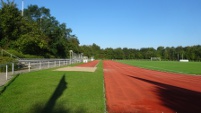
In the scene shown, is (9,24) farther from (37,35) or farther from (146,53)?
(146,53)

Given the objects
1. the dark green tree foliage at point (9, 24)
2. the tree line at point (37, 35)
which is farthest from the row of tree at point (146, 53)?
the dark green tree foliage at point (9, 24)

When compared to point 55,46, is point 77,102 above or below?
below

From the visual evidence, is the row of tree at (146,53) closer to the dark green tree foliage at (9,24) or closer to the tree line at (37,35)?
the tree line at (37,35)

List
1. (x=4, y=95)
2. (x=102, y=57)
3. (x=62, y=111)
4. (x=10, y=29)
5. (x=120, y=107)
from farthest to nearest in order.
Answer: (x=102, y=57) → (x=10, y=29) → (x=4, y=95) → (x=120, y=107) → (x=62, y=111)

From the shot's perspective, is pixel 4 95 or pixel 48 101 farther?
pixel 4 95

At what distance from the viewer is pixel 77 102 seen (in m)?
8.94

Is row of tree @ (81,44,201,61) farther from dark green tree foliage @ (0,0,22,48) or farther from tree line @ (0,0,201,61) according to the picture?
dark green tree foliage @ (0,0,22,48)

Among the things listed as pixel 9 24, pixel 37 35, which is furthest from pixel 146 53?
pixel 9 24

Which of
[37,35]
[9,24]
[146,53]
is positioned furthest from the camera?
[146,53]

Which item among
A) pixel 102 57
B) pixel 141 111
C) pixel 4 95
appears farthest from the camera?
pixel 102 57

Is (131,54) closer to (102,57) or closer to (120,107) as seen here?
(102,57)

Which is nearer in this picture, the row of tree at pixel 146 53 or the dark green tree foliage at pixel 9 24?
the dark green tree foliage at pixel 9 24

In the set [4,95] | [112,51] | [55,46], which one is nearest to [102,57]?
[112,51]

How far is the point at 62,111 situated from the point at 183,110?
4061mm
